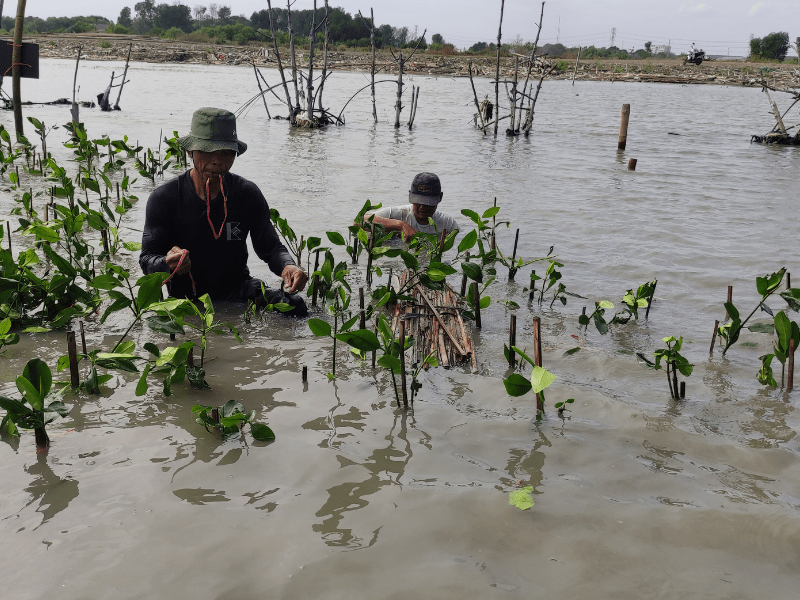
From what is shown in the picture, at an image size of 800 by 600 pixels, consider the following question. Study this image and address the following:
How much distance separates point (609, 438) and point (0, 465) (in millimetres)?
2253

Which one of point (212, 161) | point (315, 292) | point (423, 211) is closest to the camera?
point (212, 161)

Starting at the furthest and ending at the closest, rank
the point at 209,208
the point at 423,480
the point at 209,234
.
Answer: the point at 209,234
the point at 209,208
the point at 423,480

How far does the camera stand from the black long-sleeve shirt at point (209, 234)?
3.82 m

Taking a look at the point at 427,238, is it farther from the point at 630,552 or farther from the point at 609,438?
the point at 630,552

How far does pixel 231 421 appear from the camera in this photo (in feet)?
7.93

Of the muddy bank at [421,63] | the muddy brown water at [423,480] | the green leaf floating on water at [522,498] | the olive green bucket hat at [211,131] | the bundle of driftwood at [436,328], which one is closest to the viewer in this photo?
the muddy brown water at [423,480]

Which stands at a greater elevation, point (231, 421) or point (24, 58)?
point (24, 58)

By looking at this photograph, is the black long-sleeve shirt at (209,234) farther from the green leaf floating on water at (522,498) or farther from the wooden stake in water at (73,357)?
the green leaf floating on water at (522,498)

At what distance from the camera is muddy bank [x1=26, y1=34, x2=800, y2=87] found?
46.0 meters

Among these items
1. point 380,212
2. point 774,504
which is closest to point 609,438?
point 774,504

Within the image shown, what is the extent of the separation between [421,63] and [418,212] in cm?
4777

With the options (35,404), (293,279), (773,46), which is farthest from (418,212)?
(773,46)

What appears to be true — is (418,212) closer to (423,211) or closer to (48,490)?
(423,211)

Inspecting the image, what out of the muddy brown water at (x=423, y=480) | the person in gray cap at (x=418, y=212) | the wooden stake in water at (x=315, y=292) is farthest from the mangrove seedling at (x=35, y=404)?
the person in gray cap at (x=418, y=212)
